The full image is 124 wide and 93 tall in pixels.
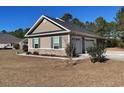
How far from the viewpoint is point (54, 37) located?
68.8 ft

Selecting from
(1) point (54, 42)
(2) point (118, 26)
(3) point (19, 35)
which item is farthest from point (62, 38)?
(3) point (19, 35)

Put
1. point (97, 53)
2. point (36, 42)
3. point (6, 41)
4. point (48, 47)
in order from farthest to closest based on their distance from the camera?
1. point (6, 41)
2. point (36, 42)
3. point (48, 47)
4. point (97, 53)

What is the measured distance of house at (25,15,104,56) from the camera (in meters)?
20.0

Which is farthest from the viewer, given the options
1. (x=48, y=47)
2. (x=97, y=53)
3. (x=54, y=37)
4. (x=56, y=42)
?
(x=48, y=47)

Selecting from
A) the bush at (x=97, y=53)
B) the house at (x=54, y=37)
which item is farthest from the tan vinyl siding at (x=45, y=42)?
the bush at (x=97, y=53)

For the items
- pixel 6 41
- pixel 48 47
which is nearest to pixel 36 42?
pixel 48 47

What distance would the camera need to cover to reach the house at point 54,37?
65.8ft

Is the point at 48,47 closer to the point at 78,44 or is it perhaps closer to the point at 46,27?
the point at 46,27

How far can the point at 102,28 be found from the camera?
1499 inches

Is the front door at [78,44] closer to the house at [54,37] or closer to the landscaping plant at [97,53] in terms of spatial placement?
the house at [54,37]
